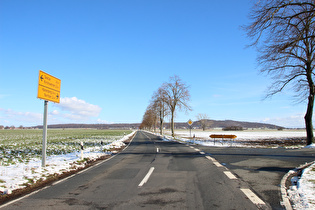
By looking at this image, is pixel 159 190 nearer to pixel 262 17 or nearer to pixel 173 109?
pixel 262 17

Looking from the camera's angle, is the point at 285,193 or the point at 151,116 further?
the point at 151,116

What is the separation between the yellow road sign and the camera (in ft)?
30.3

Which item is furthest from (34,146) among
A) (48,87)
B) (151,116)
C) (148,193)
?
(151,116)

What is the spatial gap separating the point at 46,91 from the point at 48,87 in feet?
0.81

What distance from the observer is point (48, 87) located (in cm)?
981

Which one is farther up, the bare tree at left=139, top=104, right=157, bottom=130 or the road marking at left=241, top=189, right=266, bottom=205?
the bare tree at left=139, top=104, right=157, bottom=130

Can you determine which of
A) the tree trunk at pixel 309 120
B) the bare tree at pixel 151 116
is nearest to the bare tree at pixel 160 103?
the bare tree at pixel 151 116

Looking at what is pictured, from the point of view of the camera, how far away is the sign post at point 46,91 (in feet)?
30.3

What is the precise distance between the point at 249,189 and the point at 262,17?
7.58 meters

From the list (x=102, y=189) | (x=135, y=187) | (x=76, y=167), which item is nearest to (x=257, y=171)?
(x=135, y=187)

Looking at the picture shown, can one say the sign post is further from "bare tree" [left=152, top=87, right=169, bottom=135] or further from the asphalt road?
"bare tree" [left=152, top=87, right=169, bottom=135]

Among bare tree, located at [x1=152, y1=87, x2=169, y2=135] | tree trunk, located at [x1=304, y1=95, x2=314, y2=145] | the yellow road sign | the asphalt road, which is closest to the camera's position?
the asphalt road

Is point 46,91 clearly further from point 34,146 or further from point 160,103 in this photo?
point 160,103

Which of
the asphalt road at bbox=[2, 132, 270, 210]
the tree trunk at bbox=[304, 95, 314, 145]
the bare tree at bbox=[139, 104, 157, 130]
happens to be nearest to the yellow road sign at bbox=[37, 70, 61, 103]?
the asphalt road at bbox=[2, 132, 270, 210]
